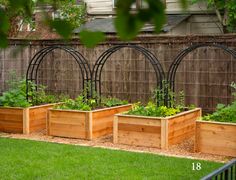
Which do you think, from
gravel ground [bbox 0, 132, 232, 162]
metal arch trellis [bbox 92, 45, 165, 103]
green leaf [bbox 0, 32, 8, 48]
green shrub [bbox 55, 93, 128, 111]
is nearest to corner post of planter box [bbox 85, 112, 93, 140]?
gravel ground [bbox 0, 132, 232, 162]

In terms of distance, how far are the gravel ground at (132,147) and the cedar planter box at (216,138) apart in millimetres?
96

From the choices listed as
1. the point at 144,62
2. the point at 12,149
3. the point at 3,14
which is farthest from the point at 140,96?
the point at 3,14

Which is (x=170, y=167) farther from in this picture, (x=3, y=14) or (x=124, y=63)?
(x=3, y=14)

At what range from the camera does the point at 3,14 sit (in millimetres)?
989

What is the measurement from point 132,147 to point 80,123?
3.86 ft

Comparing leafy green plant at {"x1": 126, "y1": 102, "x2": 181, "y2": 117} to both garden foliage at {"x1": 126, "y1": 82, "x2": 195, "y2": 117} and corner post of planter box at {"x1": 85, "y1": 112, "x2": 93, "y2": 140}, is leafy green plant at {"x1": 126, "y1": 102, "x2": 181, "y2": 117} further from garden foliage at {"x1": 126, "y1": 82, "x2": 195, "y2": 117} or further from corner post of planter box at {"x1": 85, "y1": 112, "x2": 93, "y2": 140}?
corner post of planter box at {"x1": 85, "y1": 112, "x2": 93, "y2": 140}

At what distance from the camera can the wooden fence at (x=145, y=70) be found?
9.74m

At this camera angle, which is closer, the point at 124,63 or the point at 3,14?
the point at 3,14

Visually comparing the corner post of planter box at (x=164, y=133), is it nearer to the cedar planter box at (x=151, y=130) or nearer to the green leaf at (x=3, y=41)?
the cedar planter box at (x=151, y=130)

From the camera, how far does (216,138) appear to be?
716 centimetres

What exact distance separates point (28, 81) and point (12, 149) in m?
2.51

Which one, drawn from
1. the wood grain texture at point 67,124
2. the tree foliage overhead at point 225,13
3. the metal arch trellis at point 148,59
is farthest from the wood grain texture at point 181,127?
the tree foliage overhead at point 225,13

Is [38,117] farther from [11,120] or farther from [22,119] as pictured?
[11,120]

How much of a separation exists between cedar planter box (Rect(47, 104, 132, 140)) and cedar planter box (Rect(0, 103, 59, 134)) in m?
0.45
